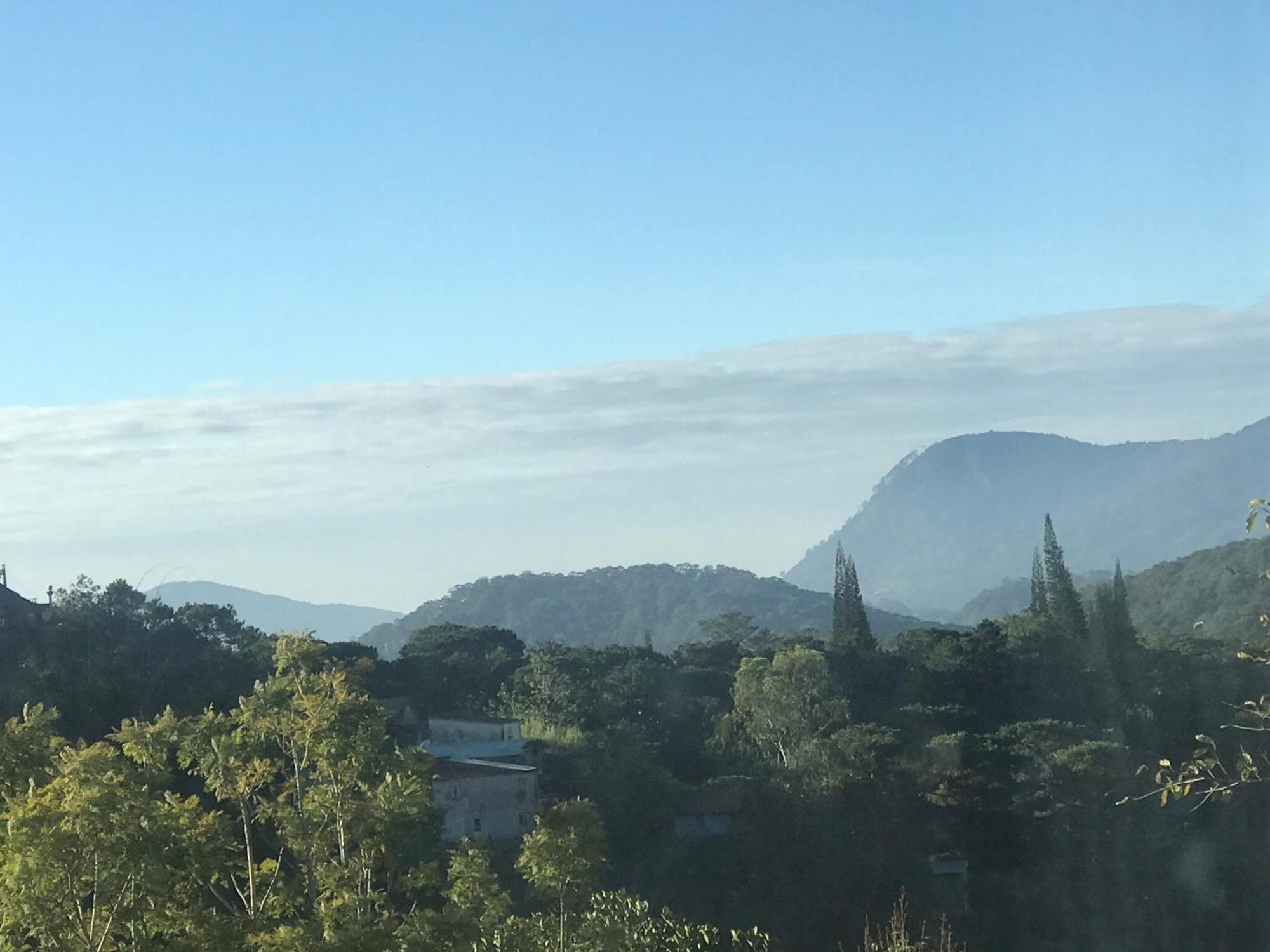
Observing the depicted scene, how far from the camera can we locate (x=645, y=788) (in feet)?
75.2

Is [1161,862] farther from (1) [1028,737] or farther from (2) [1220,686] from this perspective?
(2) [1220,686]

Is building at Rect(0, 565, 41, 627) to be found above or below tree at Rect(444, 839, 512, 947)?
above

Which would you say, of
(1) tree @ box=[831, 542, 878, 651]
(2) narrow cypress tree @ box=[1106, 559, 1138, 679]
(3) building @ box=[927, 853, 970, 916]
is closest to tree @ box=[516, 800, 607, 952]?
(3) building @ box=[927, 853, 970, 916]

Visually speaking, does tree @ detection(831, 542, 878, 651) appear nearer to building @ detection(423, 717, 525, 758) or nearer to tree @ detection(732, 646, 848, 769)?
building @ detection(423, 717, 525, 758)

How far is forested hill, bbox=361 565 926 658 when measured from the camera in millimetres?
107438

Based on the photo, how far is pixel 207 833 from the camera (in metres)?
6.58

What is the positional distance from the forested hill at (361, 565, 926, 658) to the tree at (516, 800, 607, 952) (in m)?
90.9

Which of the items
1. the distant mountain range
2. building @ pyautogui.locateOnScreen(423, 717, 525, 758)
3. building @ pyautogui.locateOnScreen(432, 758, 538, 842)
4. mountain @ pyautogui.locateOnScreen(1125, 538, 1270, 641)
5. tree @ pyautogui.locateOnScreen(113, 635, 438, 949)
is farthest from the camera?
mountain @ pyautogui.locateOnScreen(1125, 538, 1270, 641)

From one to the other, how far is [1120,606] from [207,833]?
32.8 meters

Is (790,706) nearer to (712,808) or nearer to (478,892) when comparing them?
(712,808)

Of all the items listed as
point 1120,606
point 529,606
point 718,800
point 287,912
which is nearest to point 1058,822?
point 718,800

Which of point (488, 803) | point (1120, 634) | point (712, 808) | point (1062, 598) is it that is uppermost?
point (1062, 598)

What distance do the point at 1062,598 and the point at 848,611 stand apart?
6.34 meters

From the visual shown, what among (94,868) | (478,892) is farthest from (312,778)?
(94,868)
